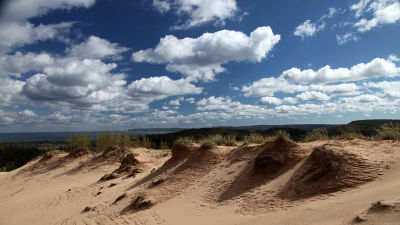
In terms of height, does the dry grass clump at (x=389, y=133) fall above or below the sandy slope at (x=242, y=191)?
above

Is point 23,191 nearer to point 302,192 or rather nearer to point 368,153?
point 302,192

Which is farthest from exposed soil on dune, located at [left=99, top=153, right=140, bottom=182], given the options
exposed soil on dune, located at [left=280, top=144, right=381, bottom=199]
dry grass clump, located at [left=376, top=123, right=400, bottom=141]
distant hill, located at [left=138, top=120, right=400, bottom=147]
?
dry grass clump, located at [left=376, top=123, right=400, bottom=141]

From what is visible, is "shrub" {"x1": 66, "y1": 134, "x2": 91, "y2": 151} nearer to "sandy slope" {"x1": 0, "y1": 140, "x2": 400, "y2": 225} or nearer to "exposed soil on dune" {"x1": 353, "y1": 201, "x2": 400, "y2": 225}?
"sandy slope" {"x1": 0, "y1": 140, "x2": 400, "y2": 225}

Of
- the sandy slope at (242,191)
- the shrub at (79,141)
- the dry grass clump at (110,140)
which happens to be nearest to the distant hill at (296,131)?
the sandy slope at (242,191)

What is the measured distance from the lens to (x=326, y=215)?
5258mm

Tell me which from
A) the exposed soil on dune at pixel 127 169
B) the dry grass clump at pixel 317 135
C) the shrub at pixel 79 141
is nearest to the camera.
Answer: the dry grass clump at pixel 317 135

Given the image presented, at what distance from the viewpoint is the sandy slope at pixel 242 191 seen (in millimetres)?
5738

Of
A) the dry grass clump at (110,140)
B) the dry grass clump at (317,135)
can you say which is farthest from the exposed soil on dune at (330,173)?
the dry grass clump at (110,140)

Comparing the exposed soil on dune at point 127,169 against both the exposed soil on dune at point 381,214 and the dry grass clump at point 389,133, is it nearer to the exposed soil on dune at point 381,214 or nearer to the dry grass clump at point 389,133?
the dry grass clump at point 389,133

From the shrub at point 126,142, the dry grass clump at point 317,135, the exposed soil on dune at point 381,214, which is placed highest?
the dry grass clump at point 317,135

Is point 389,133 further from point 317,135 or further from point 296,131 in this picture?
point 296,131

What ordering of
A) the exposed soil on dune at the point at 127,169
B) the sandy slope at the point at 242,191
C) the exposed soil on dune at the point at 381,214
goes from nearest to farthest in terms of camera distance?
the exposed soil on dune at the point at 381,214, the sandy slope at the point at 242,191, the exposed soil on dune at the point at 127,169

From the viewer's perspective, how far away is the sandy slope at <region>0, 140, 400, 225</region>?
18.8 feet

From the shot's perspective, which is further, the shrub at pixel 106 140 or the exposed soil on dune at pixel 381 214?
the shrub at pixel 106 140
